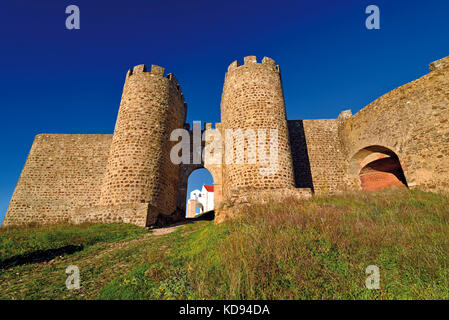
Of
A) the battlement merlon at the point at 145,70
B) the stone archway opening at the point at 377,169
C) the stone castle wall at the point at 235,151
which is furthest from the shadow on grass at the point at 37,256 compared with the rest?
the stone archway opening at the point at 377,169

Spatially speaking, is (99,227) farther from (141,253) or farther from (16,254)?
(141,253)

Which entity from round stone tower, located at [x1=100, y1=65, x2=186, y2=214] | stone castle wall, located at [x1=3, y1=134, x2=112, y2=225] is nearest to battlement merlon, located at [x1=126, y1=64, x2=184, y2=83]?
round stone tower, located at [x1=100, y1=65, x2=186, y2=214]

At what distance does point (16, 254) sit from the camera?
4.37 metres

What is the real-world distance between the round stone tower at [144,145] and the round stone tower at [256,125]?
3507 mm

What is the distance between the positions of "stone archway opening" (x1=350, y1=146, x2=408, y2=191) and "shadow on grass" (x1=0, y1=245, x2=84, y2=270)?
14547 millimetres

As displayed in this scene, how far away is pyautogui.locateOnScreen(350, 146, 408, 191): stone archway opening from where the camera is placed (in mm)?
10987

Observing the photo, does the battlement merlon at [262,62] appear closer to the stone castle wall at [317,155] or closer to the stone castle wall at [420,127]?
the stone castle wall at [317,155]

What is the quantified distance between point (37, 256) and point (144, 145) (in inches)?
260

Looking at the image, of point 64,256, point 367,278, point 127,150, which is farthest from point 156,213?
point 367,278

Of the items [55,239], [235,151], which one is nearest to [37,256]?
[55,239]

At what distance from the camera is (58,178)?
1311 cm

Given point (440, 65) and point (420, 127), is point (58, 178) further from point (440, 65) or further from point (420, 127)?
point (440, 65)

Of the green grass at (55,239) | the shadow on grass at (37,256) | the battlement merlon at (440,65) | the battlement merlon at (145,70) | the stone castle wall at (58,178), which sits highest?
the battlement merlon at (145,70)

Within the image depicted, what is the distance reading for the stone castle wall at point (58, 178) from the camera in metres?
12.2
